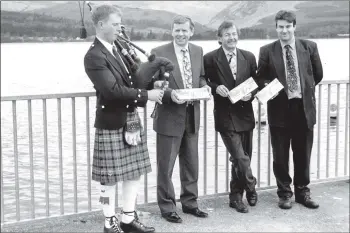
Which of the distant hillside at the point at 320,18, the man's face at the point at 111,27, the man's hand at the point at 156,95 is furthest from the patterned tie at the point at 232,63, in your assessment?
the distant hillside at the point at 320,18

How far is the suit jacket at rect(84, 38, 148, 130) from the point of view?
3.83 metres

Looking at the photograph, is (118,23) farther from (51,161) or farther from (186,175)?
(51,161)

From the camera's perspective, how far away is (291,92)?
483cm

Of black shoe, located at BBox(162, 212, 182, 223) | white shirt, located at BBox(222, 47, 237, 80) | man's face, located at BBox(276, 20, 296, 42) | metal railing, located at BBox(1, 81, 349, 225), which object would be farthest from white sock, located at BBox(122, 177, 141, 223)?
man's face, located at BBox(276, 20, 296, 42)

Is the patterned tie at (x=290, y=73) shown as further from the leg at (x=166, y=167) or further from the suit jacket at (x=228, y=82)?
the leg at (x=166, y=167)

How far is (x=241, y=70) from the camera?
15.6ft

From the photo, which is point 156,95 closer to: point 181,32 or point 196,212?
point 181,32

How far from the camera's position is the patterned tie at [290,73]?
4.82m

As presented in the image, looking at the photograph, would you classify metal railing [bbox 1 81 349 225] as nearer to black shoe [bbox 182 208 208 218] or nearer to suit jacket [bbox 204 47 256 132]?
suit jacket [bbox 204 47 256 132]

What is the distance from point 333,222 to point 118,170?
179 centimetres

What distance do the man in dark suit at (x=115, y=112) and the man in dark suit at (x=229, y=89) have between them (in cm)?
71

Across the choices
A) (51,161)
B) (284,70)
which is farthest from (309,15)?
(284,70)

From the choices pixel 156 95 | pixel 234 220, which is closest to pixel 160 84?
pixel 156 95

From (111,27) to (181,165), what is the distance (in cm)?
146
